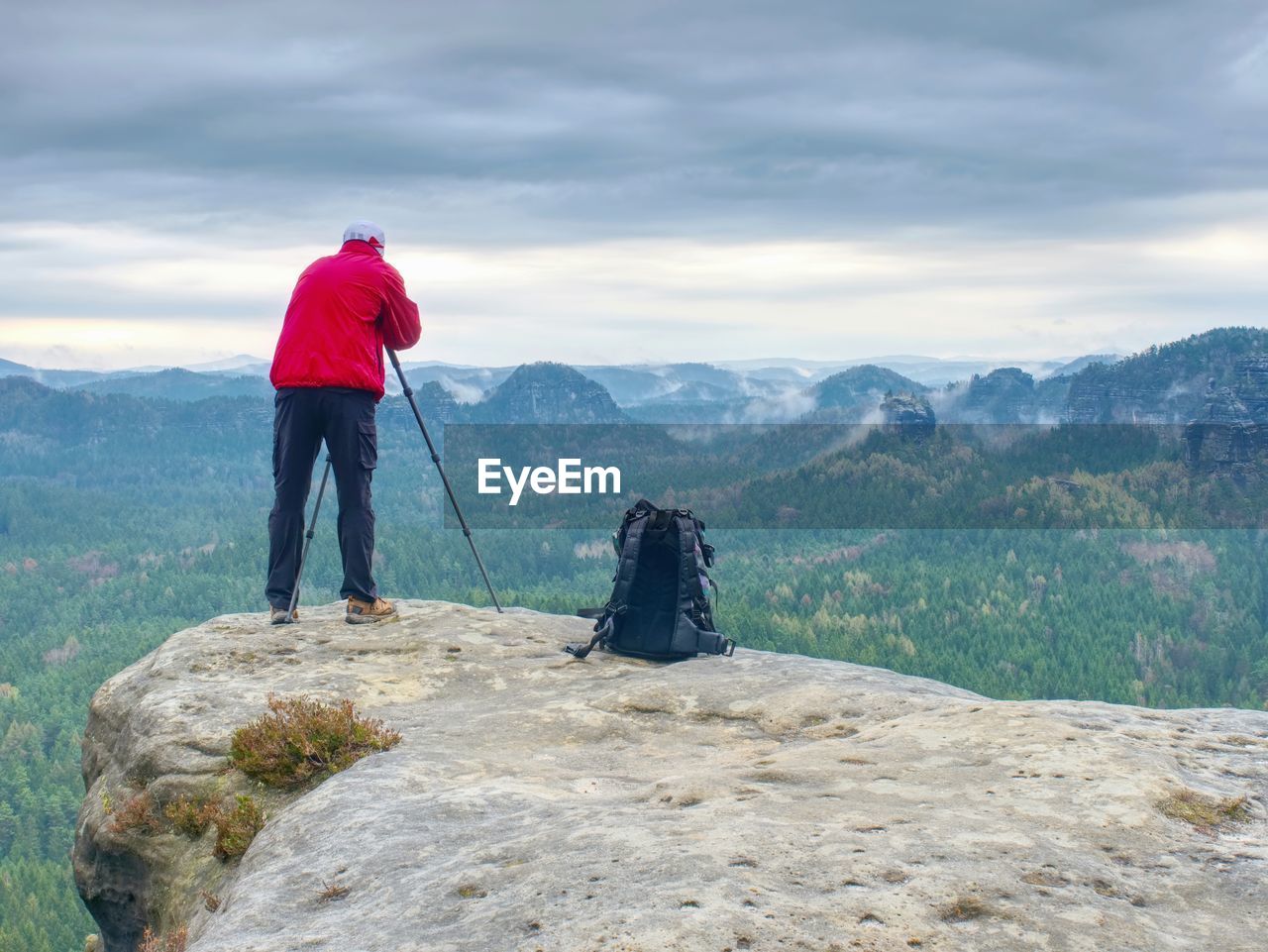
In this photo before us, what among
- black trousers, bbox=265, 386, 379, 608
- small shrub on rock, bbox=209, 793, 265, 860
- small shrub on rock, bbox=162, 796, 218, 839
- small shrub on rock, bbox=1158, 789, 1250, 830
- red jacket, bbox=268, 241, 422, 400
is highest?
red jacket, bbox=268, 241, 422, 400

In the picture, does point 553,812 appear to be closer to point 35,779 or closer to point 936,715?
point 936,715

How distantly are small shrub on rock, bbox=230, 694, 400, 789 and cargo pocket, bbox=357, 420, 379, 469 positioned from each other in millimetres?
5706

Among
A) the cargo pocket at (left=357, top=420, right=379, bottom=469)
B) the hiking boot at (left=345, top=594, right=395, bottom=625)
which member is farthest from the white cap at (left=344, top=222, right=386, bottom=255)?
the hiking boot at (left=345, top=594, right=395, bottom=625)

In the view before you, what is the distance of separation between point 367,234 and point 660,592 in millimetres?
7069

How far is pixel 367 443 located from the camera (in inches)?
667

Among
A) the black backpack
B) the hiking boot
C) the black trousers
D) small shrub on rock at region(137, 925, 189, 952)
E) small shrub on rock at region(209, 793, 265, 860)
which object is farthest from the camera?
the hiking boot

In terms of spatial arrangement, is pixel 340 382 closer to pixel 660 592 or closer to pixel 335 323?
Answer: pixel 335 323

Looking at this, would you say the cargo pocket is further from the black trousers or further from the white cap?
the white cap

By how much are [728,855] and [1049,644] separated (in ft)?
470

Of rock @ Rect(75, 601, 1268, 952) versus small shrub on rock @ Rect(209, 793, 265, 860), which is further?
small shrub on rock @ Rect(209, 793, 265, 860)

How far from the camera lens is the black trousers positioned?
16.5m

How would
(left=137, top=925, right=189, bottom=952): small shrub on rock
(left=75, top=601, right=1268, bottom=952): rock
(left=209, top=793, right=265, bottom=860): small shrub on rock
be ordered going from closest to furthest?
(left=75, top=601, right=1268, bottom=952): rock → (left=137, top=925, right=189, bottom=952): small shrub on rock → (left=209, top=793, right=265, bottom=860): small shrub on rock

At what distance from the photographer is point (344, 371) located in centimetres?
1633

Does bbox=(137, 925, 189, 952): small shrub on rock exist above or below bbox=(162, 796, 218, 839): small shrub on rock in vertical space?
below
